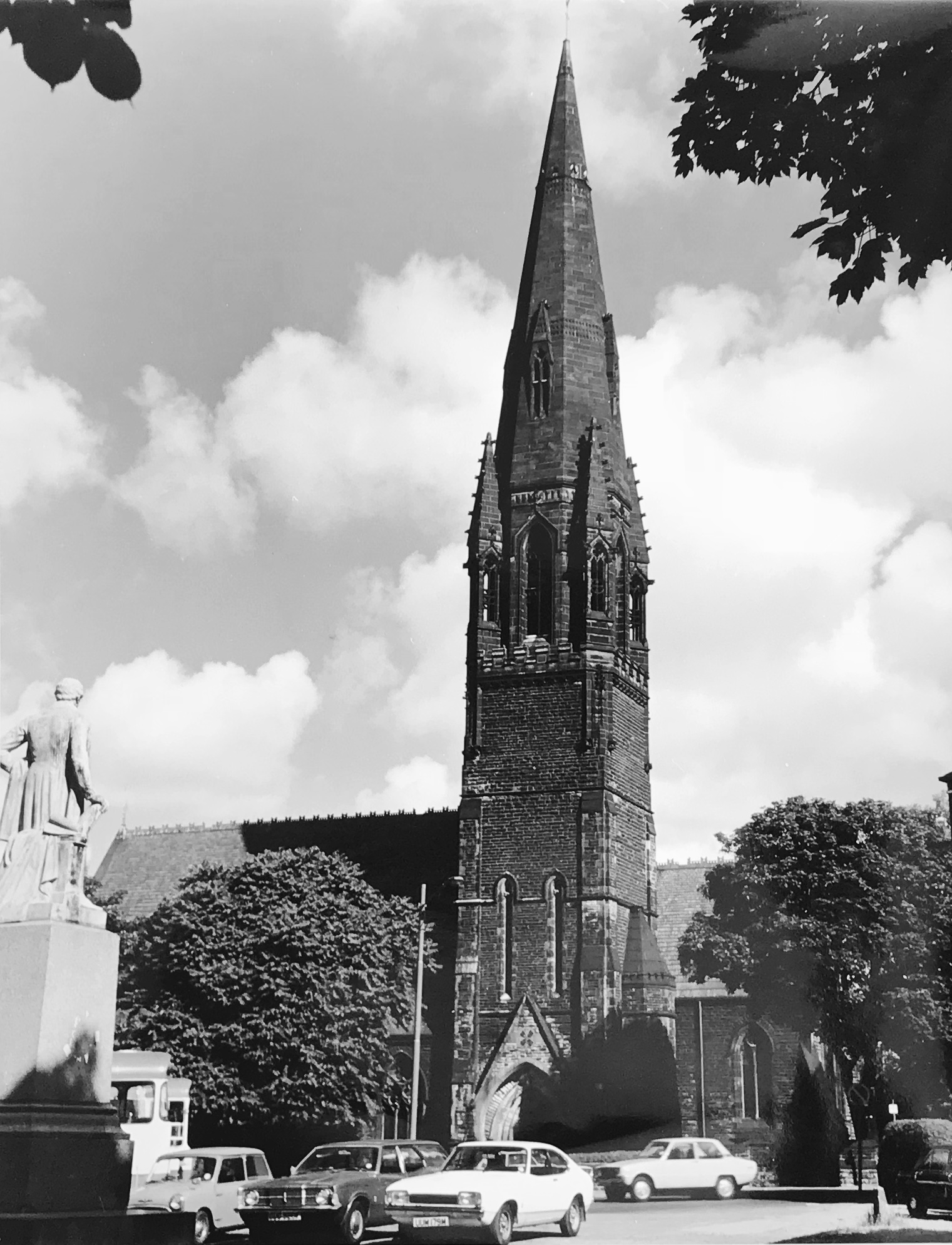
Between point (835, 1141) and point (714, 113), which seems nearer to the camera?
point (714, 113)

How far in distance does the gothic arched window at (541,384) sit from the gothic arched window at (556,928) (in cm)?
1632

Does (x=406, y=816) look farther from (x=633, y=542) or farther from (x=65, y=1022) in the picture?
(x=65, y=1022)

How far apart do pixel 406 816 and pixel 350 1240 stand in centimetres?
4055

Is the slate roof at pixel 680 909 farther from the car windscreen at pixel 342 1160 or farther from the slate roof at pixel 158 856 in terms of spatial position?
the car windscreen at pixel 342 1160

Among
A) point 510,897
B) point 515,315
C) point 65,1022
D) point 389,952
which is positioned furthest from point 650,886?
point 65,1022

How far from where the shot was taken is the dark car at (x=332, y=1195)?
1952 cm

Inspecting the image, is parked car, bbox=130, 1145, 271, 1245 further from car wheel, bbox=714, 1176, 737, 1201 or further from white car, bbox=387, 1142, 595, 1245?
car wheel, bbox=714, 1176, 737, 1201

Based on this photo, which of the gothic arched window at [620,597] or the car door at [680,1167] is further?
the gothic arched window at [620,597]

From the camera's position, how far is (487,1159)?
1964 centimetres

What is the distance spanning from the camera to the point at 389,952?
1735 inches

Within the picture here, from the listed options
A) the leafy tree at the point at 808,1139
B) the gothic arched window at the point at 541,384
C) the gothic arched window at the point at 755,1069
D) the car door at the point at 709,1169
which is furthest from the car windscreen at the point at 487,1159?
the gothic arched window at the point at 541,384

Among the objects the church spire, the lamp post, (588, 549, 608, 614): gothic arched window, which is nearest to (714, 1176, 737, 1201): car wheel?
the lamp post

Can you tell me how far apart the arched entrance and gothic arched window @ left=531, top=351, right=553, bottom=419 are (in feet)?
72.8

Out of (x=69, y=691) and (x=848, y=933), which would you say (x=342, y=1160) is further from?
(x=848, y=933)
